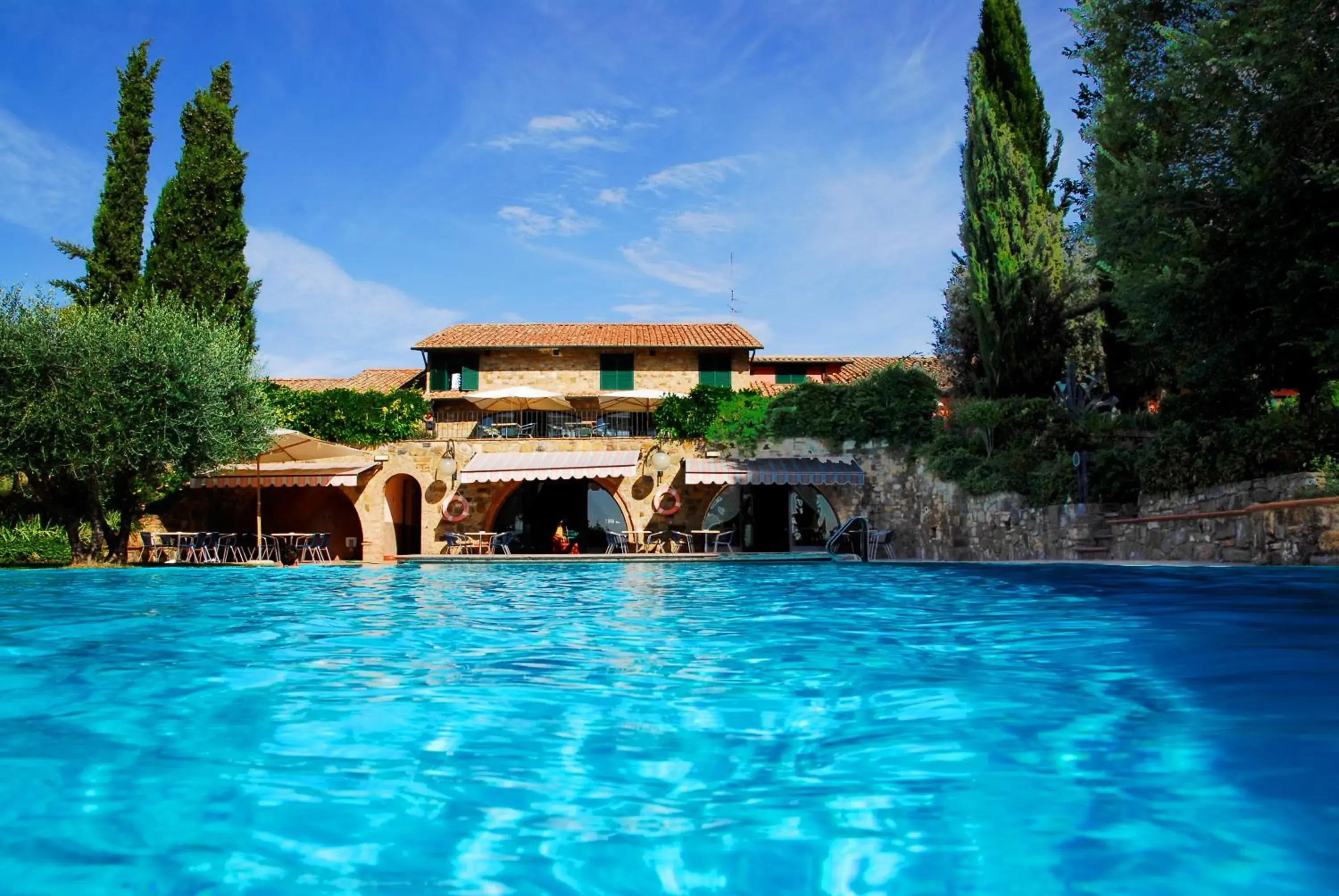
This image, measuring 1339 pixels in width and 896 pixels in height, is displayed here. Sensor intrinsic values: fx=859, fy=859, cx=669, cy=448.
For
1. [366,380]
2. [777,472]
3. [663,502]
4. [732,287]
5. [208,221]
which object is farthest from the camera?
[732,287]

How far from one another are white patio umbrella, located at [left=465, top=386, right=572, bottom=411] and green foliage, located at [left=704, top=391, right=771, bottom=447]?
6407mm

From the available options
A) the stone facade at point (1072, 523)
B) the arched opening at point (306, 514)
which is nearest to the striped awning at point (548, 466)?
the stone facade at point (1072, 523)

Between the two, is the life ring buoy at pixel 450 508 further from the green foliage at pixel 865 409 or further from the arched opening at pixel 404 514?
the green foliage at pixel 865 409

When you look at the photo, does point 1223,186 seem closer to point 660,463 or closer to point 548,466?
point 660,463

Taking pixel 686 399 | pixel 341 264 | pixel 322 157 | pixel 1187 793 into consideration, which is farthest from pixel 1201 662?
pixel 341 264

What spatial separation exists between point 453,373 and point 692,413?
14.2m

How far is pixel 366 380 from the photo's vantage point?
136 feet

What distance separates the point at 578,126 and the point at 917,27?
854cm

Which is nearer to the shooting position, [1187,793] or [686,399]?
[1187,793]

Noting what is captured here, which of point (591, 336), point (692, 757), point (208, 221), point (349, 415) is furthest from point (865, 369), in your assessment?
point (692, 757)

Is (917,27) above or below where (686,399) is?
above

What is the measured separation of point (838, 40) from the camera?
60.7ft

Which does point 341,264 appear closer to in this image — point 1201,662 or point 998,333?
point 998,333

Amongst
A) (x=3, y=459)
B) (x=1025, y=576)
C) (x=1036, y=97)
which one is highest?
(x=1036, y=97)
